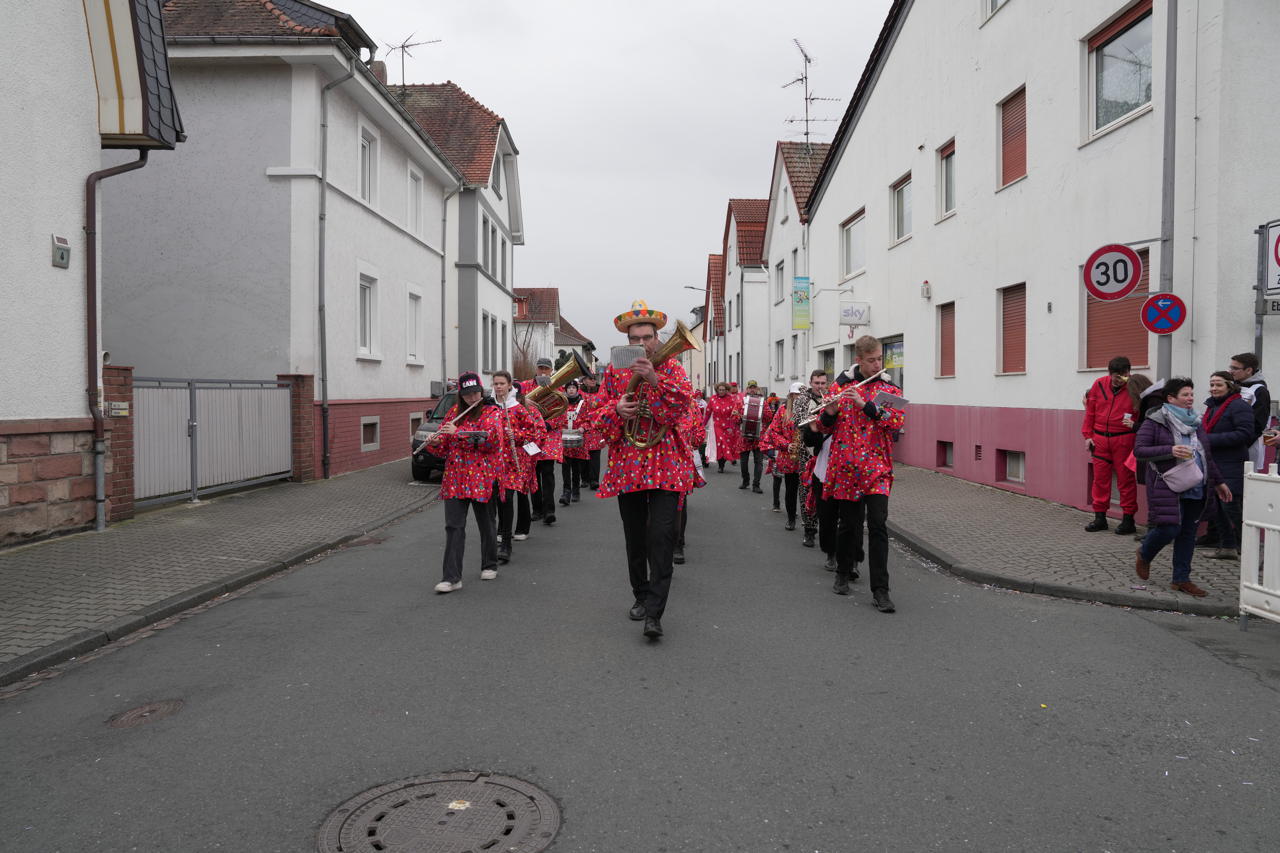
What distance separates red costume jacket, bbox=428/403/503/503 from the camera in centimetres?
698

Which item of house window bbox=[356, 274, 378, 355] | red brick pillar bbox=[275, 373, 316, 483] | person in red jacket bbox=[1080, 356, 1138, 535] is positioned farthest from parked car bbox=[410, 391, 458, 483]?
person in red jacket bbox=[1080, 356, 1138, 535]

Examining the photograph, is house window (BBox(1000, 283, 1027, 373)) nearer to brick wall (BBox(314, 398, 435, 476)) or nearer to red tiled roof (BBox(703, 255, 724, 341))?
brick wall (BBox(314, 398, 435, 476))

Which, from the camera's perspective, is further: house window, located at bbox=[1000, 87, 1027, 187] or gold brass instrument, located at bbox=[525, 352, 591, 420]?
house window, located at bbox=[1000, 87, 1027, 187]

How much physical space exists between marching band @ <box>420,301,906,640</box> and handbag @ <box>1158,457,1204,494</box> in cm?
198

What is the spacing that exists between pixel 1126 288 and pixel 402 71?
2654cm

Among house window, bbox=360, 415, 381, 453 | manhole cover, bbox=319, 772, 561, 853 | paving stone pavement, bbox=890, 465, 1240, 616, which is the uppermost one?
house window, bbox=360, 415, 381, 453

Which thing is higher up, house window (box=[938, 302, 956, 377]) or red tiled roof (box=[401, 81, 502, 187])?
red tiled roof (box=[401, 81, 502, 187])

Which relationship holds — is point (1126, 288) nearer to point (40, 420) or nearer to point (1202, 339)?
point (1202, 339)

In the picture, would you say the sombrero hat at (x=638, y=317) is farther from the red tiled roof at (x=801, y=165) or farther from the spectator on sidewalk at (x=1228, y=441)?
the red tiled roof at (x=801, y=165)

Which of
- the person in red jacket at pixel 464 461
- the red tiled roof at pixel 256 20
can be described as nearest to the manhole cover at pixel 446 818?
the person in red jacket at pixel 464 461

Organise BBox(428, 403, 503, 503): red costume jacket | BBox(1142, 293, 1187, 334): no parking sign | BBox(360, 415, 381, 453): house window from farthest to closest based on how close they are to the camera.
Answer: BBox(360, 415, 381, 453): house window
BBox(1142, 293, 1187, 334): no parking sign
BBox(428, 403, 503, 503): red costume jacket

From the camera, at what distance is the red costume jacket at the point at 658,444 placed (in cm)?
533

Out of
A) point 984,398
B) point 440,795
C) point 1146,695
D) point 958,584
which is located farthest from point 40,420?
point 984,398

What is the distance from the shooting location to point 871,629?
5652 millimetres
